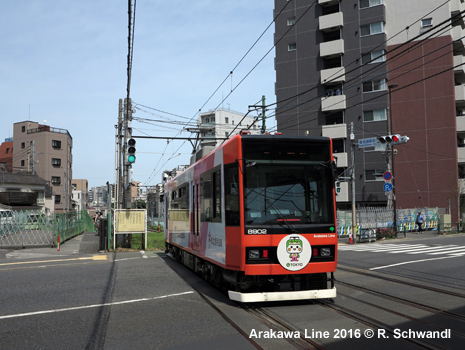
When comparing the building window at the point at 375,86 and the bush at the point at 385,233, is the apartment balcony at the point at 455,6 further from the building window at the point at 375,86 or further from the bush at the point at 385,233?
the bush at the point at 385,233

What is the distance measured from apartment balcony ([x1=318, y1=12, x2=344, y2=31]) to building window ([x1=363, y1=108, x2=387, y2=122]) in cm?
799

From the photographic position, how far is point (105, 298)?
8.80 meters

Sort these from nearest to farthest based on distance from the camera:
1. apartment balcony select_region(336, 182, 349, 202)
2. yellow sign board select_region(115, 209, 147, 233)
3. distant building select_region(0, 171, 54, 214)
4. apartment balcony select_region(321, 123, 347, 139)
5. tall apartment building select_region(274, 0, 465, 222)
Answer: yellow sign board select_region(115, 209, 147, 233) → tall apartment building select_region(274, 0, 465, 222) → apartment balcony select_region(321, 123, 347, 139) → apartment balcony select_region(336, 182, 349, 202) → distant building select_region(0, 171, 54, 214)

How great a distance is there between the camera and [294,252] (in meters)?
7.63

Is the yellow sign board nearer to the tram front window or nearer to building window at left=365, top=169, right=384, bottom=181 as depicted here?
the tram front window

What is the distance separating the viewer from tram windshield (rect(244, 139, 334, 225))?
7699 mm

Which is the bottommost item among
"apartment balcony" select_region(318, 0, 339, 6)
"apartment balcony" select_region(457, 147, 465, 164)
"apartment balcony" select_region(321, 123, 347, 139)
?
"apartment balcony" select_region(457, 147, 465, 164)

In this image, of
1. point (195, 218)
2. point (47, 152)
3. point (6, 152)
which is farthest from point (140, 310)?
point (6, 152)

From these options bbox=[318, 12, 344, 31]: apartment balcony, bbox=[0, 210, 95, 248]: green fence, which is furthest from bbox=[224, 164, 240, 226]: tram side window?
bbox=[318, 12, 344, 31]: apartment balcony

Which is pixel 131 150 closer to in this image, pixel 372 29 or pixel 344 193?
pixel 344 193

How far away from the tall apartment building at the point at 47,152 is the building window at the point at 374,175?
43167 mm

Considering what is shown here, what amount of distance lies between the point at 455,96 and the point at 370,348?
37907 millimetres

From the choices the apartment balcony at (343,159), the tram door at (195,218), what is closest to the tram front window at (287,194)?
the tram door at (195,218)

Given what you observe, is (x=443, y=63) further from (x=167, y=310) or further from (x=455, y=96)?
(x=167, y=310)
